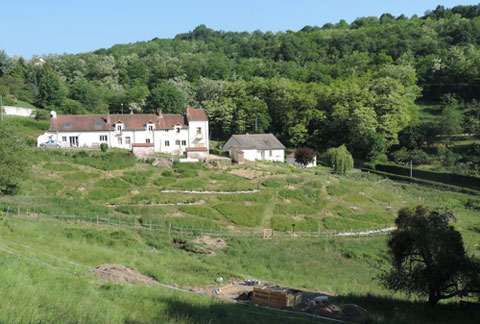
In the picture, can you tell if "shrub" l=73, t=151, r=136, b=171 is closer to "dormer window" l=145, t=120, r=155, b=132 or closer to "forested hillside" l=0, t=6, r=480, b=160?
"dormer window" l=145, t=120, r=155, b=132

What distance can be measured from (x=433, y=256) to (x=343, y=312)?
432 centimetres

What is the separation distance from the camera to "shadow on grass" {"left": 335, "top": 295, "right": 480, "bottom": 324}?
55.2 ft

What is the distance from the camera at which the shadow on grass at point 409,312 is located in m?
16.8

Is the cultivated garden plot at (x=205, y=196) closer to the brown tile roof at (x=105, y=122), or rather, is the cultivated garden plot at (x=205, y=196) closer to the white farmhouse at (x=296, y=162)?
the brown tile roof at (x=105, y=122)

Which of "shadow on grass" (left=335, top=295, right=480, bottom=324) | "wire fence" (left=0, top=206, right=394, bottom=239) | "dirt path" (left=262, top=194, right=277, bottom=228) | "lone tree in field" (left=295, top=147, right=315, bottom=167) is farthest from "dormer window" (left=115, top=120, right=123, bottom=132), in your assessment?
"shadow on grass" (left=335, top=295, right=480, bottom=324)

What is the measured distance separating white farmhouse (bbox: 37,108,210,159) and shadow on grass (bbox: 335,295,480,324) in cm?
3517

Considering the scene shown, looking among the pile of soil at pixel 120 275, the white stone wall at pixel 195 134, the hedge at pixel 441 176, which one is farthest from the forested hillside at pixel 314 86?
the pile of soil at pixel 120 275

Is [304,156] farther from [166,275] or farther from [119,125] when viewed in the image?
[166,275]

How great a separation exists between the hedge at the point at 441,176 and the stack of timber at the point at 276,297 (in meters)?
43.4

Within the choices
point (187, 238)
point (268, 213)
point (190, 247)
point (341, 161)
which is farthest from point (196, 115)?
point (190, 247)

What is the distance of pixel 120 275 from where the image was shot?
19.0 meters

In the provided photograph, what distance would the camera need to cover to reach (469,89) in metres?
89.6

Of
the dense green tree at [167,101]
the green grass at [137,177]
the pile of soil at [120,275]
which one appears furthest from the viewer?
the dense green tree at [167,101]

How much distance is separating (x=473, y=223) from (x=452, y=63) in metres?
61.0
